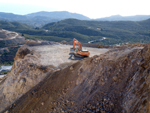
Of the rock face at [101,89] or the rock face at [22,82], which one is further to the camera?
the rock face at [22,82]

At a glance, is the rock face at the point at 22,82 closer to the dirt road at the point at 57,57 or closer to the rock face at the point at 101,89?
the dirt road at the point at 57,57

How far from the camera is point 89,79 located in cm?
888

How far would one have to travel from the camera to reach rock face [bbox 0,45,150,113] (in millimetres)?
5929

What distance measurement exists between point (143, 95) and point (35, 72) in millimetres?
11224

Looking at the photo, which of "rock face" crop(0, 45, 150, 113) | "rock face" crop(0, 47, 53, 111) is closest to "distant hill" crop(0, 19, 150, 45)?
"rock face" crop(0, 47, 53, 111)

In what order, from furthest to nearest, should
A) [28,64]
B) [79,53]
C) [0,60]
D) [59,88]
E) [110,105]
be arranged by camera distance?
[0,60] < [79,53] < [28,64] < [59,88] < [110,105]

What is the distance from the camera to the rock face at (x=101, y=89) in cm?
593

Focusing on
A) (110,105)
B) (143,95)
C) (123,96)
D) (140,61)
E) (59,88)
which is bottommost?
(59,88)

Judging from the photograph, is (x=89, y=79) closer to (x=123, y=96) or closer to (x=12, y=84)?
(x=123, y=96)

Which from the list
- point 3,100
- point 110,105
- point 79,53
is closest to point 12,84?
point 3,100

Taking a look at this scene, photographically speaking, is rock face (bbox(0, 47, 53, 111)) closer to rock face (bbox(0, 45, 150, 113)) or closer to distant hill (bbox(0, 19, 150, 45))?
rock face (bbox(0, 45, 150, 113))

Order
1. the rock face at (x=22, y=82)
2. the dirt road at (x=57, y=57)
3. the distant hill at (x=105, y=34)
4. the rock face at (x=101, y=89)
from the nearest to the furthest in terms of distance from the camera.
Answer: the rock face at (x=101, y=89), the rock face at (x=22, y=82), the dirt road at (x=57, y=57), the distant hill at (x=105, y=34)

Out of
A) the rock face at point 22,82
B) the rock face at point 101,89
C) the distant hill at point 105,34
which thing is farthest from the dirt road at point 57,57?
the distant hill at point 105,34

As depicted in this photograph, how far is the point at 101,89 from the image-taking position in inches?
294
